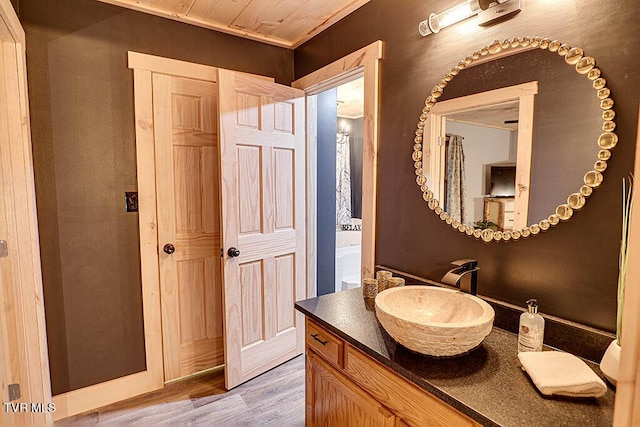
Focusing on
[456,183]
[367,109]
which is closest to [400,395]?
[456,183]

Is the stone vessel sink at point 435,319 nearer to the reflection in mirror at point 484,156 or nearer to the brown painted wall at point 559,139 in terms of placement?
the brown painted wall at point 559,139

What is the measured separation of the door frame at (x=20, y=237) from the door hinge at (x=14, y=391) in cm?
2

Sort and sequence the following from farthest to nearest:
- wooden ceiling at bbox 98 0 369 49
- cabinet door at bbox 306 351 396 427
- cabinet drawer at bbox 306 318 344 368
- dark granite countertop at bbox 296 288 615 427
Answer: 1. wooden ceiling at bbox 98 0 369 49
2. cabinet drawer at bbox 306 318 344 368
3. cabinet door at bbox 306 351 396 427
4. dark granite countertop at bbox 296 288 615 427

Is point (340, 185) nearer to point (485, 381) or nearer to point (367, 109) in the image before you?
point (367, 109)

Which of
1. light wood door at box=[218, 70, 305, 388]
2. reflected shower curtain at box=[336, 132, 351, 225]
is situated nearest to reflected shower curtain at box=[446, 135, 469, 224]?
light wood door at box=[218, 70, 305, 388]

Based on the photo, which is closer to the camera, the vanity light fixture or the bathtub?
the vanity light fixture

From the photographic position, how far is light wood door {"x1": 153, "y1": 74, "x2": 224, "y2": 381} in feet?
6.98

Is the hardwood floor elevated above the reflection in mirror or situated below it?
below

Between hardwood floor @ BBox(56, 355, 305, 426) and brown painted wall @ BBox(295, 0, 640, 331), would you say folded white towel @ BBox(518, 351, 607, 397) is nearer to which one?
brown painted wall @ BBox(295, 0, 640, 331)

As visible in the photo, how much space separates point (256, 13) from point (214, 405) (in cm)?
236

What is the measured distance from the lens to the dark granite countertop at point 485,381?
2.64ft

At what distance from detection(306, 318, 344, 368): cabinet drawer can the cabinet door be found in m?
0.04

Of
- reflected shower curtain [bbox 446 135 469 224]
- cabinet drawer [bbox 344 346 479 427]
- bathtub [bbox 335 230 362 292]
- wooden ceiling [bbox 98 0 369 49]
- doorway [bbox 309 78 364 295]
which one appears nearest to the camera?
cabinet drawer [bbox 344 346 479 427]

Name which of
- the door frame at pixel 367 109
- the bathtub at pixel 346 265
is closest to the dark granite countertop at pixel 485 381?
the door frame at pixel 367 109
